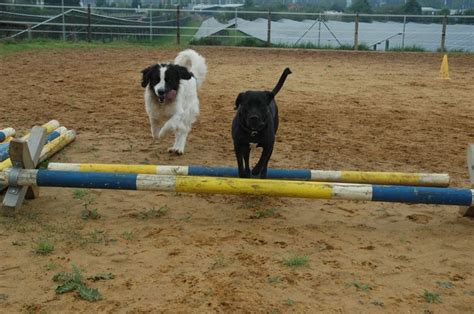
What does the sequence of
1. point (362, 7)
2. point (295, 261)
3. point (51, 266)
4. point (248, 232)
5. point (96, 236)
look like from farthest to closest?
point (362, 7) → point (248, 232) → point (96, 236) → point (295, 261) → point (51, 266)

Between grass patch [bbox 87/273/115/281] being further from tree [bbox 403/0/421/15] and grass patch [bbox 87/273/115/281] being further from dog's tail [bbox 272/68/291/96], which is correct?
tree [bbox 403/0/421/15]

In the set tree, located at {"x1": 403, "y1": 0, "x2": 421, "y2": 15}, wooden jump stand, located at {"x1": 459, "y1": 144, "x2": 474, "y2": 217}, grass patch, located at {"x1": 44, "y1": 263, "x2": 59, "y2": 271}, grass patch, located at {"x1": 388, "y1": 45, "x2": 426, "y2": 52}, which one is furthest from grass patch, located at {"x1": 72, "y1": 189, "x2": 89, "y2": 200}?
A: tree, located at {"x1": 403, "y1": 0, "x2": 421, "y2": 15}

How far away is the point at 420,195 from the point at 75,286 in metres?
2.69

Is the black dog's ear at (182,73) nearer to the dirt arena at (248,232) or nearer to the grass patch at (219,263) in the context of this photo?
the dirt arena at (248,232)

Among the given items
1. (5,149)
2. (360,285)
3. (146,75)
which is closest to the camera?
(360,285)

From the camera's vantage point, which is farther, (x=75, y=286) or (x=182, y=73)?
(x=182, y=73)

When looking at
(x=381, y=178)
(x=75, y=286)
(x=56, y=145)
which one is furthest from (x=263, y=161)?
(x=56, y=145)

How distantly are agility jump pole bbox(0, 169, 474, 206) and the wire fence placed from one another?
19173 mm

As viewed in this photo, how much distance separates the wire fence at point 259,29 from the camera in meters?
23.5

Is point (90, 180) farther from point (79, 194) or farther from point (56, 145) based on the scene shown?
point (56, 145)

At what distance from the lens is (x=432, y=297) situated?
314 cm

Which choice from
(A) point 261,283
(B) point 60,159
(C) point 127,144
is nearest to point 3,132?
(B) point 60,159

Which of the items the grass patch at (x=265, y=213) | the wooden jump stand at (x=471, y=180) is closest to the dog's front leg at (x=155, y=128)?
the grass patch at (x=265, y=213)

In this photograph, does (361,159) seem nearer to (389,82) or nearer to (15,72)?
(389,82)
